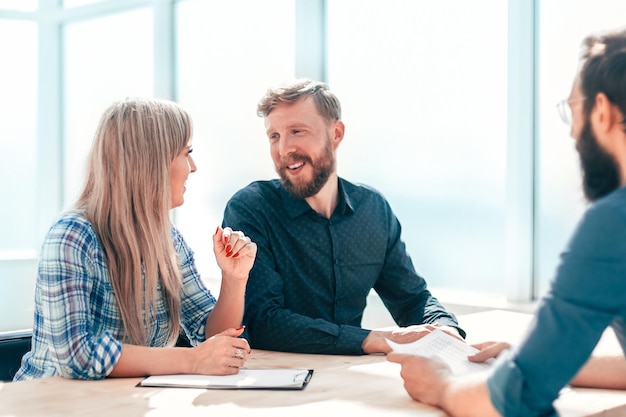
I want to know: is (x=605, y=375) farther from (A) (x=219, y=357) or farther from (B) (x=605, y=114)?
(A) (x=219, y=357)

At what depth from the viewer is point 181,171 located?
2.15 m

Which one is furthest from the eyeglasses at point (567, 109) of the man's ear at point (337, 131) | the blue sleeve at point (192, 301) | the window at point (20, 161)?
the window at point (20, 161)

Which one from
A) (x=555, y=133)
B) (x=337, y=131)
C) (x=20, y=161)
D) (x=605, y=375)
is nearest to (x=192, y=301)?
(x=337, y=131)

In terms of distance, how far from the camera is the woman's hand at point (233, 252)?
7.18 ft

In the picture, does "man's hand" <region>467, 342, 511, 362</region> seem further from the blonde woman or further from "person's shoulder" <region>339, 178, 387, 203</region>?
"person's shoulder" <region>339, 178, 387, 203</region>

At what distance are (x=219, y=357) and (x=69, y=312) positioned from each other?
373 mm

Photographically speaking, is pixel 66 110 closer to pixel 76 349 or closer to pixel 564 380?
pixel 76 349

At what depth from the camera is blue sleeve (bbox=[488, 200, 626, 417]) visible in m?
1.15

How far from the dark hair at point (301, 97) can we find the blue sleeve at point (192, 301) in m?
0.66

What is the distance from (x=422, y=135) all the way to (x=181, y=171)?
185cm

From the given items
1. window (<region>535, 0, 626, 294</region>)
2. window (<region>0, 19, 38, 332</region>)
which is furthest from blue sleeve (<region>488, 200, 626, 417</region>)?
window (<region>0, 19, 38, 332</region>)

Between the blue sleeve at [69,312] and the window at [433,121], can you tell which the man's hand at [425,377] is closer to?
the blue sleeve at [69,312]

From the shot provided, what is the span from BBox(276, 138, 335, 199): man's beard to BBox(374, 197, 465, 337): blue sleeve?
11.1 inches

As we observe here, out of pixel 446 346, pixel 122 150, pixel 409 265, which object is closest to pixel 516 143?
pixel 409 265
